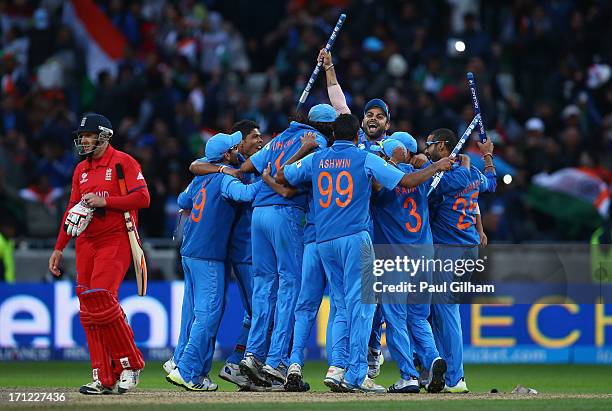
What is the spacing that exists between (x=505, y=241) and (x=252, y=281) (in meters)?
7.93

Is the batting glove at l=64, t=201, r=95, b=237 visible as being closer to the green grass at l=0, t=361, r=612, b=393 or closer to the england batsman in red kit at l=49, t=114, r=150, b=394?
the england batsman in red kit at l=49, t=114, r=150, b=394

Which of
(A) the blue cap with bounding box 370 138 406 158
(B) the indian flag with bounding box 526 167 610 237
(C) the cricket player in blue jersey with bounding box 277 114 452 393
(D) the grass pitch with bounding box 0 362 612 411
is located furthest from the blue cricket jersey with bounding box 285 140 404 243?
(B) the indian flag with bounding box 526 167 610 237

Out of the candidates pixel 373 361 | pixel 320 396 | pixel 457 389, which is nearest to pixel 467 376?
pixel 373 361

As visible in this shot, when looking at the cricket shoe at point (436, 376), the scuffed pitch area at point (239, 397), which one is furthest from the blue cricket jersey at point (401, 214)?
the scuffed pitch area at point (239, 397)

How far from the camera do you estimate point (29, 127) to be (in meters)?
25.3

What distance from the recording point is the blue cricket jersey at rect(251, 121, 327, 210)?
14.5 meters

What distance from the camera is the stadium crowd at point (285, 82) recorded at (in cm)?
2370

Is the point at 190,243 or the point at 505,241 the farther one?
the point at 505,241

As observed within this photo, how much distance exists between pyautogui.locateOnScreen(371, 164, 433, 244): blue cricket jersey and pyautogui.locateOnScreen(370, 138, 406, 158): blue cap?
0.60 ft

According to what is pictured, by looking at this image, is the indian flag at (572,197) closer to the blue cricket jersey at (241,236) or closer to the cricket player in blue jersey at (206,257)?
the blue cricket jersey at (241,236)

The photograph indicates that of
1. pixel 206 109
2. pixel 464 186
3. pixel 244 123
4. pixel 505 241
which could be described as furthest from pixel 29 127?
pixel 464 186

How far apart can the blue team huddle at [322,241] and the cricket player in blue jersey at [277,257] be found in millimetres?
12

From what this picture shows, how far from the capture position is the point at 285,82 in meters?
26.1

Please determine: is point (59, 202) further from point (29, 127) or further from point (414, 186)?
point (414, 186)
